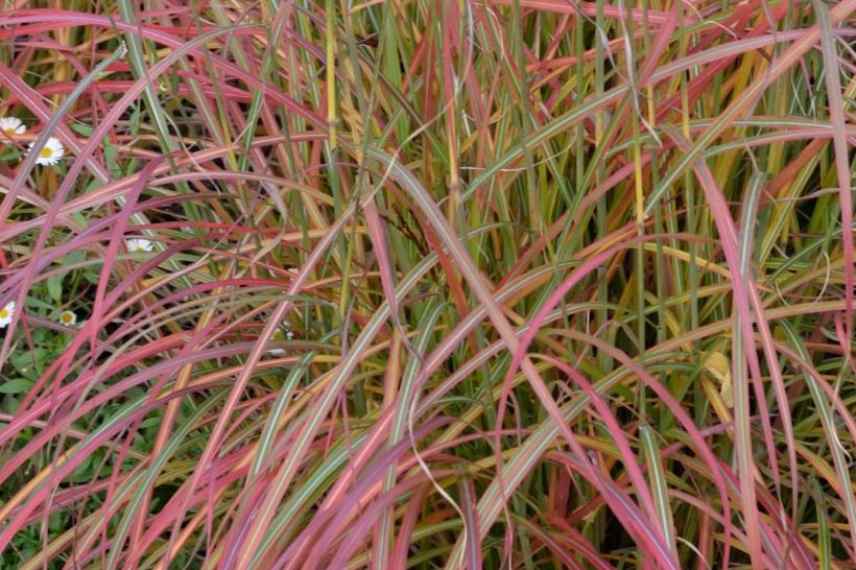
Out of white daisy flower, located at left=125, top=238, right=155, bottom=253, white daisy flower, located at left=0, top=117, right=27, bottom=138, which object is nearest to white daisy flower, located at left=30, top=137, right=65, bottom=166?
white daisy flower, located at left=0, top=117, right=27, bottom=138

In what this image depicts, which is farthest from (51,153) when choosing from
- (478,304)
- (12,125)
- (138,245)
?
(478,304)

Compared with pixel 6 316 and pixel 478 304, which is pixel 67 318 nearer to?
pixel 6 316

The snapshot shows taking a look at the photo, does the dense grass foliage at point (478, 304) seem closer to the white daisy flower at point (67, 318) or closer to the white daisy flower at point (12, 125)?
the white daisy flower at point (67, 318)

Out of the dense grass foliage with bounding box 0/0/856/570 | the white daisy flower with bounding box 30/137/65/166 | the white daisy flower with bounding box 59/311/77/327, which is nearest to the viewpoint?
the dense grass foliage with bounding box 0/0/856/570

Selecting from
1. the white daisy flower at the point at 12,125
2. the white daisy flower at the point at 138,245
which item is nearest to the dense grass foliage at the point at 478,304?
the white daisy flower at the point at 138,245

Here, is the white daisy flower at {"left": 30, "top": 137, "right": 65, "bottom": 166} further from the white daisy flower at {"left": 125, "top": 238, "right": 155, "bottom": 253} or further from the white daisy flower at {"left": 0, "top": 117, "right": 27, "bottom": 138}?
the white daisy flower at {"left": 125, "top": 238, "right": 155, "bottom": 253}

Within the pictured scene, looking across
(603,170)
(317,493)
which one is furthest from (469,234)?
(317,493)
